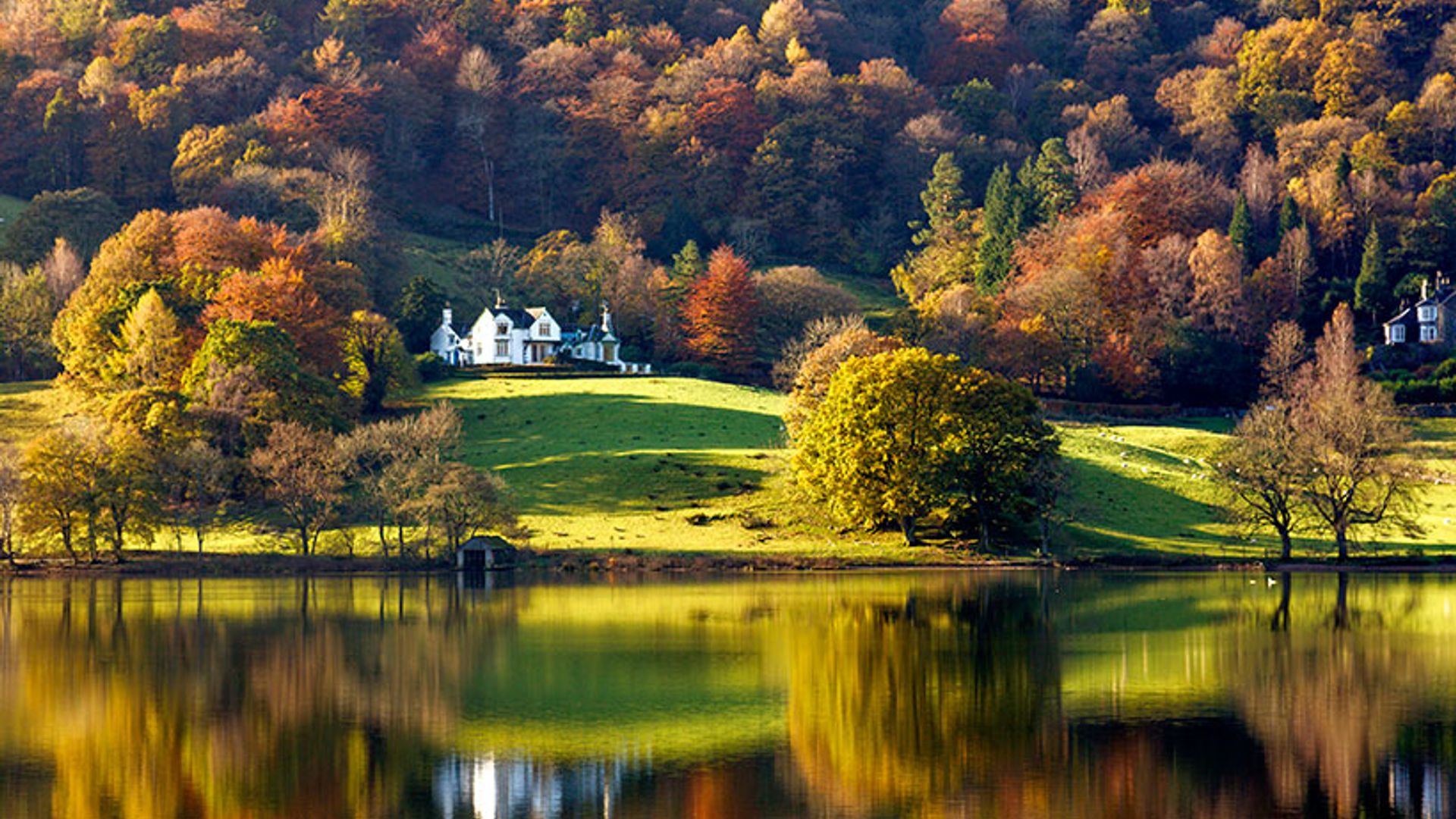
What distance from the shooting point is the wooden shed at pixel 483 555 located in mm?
78875

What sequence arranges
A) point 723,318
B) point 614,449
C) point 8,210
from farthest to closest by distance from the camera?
point 8,210 < point 723,318 < point 614,449

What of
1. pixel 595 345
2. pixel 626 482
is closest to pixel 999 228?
pixel 595 345

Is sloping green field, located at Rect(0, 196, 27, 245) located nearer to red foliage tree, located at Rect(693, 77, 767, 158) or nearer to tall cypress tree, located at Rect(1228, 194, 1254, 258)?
red foliage tree, located at Rect(693, 77, 767, 158)

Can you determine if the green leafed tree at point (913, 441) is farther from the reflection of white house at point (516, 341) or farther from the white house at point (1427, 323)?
the white house at point (1427, 323)

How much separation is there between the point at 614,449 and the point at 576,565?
780 inches

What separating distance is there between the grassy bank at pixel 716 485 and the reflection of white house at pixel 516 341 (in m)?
14.5

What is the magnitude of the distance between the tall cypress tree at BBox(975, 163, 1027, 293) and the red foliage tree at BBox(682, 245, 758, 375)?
20.9 m

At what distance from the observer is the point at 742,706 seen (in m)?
40.3

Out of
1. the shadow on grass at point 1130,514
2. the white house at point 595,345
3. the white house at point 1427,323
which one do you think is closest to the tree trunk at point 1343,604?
the shadow on grass at point 1130,514

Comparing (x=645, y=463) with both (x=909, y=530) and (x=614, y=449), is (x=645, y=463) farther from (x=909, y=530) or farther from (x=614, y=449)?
(x=909, y=530)

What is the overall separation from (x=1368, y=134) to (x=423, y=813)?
142470 mm

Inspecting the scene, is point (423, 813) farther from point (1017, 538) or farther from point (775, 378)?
point (775, 378)

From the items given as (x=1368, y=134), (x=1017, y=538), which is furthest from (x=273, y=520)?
(x=1368, y=134)

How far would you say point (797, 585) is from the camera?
7012cm
